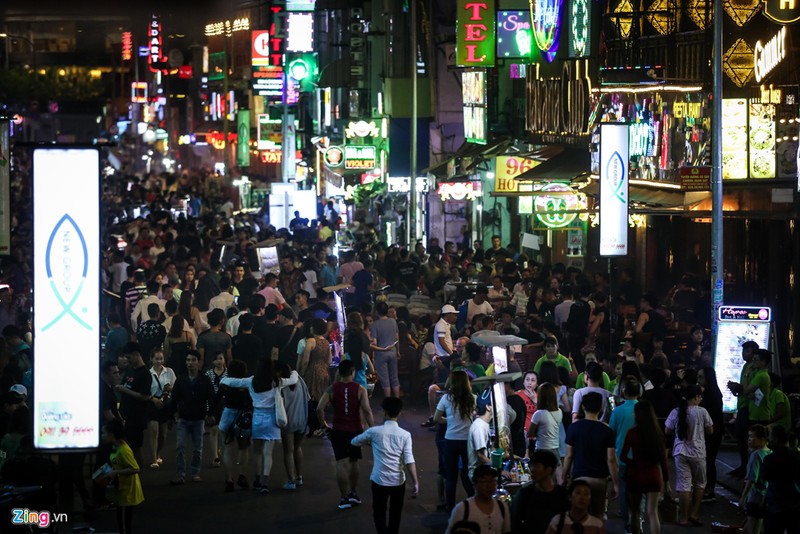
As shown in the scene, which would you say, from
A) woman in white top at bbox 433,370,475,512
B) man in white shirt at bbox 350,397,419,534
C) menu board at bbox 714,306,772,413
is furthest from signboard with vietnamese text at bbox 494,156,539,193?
man in white shirt at bbox 350,397,419,534

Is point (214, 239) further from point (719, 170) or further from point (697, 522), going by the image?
point (697, 522)

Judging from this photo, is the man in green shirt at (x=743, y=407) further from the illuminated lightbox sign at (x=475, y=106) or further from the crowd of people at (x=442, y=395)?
the illuminated lightbox sign at (x=475, y=106)

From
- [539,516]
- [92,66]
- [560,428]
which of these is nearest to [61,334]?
[539,516]

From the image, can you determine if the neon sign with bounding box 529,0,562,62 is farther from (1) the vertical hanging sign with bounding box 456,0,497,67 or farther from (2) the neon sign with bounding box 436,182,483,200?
(2) the neon sign with bounding box 436,182,483,200

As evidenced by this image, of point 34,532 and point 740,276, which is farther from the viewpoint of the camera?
point 740,276

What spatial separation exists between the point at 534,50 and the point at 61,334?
79.7ft

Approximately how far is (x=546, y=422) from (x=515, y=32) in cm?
2053

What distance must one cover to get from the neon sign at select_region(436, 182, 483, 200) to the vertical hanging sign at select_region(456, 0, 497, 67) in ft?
13.4

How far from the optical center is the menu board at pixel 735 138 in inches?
818

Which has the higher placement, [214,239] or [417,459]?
[214,239]

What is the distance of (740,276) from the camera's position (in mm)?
23250

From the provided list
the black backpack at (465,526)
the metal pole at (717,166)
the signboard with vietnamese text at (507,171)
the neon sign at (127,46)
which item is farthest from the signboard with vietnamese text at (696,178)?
the neon sign at (127,46)

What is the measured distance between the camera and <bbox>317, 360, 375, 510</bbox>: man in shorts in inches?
532

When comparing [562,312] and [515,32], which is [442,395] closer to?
[562,312]
